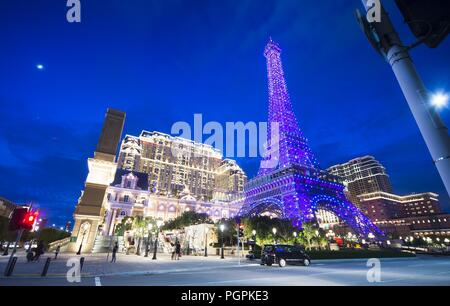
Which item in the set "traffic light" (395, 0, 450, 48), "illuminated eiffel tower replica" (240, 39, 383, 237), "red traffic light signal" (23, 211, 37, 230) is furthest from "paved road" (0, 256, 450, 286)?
"illuminated eiffel tower replica" (240, 39, 383, 237)

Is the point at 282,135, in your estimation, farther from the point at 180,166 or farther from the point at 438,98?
the point at 180,166

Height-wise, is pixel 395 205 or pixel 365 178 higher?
pixel 365 178

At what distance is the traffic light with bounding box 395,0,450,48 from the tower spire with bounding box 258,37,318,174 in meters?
58.3

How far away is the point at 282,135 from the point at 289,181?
15891 millimetres

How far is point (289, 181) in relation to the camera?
5806 cm

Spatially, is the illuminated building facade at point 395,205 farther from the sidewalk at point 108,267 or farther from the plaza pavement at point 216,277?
the sidewalk at point 108,267

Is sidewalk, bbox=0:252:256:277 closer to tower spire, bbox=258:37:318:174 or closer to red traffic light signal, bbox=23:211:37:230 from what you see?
red traffic light signal, bbox=23:211:37:230

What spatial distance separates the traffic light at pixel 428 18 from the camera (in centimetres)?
376

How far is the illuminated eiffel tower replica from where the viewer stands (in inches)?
2233

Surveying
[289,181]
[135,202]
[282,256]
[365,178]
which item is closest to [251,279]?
[282,256]

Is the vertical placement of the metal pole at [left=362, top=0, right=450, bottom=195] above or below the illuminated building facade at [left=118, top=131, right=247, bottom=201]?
below

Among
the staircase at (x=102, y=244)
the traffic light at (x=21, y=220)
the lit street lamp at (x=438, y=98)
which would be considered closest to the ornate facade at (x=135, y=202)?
the staircase at (x=102, y=244)
